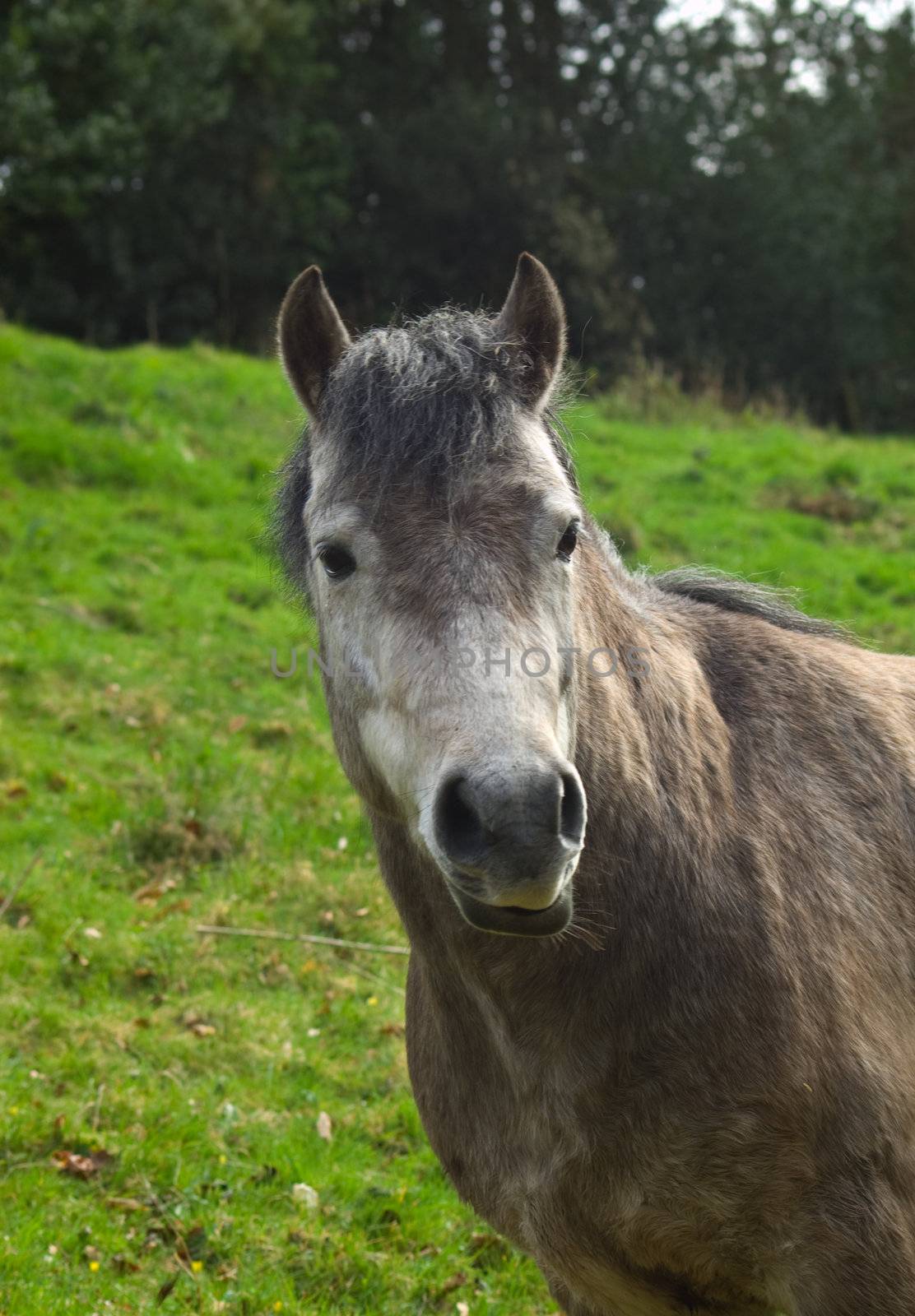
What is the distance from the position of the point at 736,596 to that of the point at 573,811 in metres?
1.70

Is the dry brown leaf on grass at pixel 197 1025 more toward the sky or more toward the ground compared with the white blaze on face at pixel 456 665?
more toward the ground

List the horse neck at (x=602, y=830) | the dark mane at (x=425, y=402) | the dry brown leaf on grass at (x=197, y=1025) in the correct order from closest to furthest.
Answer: the dark mane at (x=425, y=402) < the horse neck at (x=602, y=830) < the dry brown leaf on grass at (x=197, y=1025)

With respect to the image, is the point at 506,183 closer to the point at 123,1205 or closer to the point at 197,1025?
the point at 197,1025

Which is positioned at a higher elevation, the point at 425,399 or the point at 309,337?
the point at 309,337

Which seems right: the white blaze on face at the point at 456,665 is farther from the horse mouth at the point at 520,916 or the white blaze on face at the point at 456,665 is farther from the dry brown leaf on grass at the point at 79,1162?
the dry brown leaf on grass at the point at 79,1162

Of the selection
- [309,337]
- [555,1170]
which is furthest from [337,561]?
[555,1170]

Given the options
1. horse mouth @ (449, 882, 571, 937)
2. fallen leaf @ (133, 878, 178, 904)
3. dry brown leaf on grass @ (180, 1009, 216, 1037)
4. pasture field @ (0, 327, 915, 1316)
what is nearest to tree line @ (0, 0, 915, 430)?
pasture field @ (0, 327, 915, 1316)

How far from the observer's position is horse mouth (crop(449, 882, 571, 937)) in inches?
87.7

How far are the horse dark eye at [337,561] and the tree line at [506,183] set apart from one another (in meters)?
15.5

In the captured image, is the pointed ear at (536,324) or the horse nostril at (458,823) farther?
the pointed ear at (536,324)

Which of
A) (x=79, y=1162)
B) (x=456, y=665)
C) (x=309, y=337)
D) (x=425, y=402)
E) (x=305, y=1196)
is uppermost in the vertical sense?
(x=309, y=337)

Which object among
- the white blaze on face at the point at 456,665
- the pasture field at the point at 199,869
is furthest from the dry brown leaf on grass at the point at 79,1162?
the white blaze on face at the point at 456,665

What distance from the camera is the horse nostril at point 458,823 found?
6.91 feet

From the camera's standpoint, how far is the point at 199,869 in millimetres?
6309
